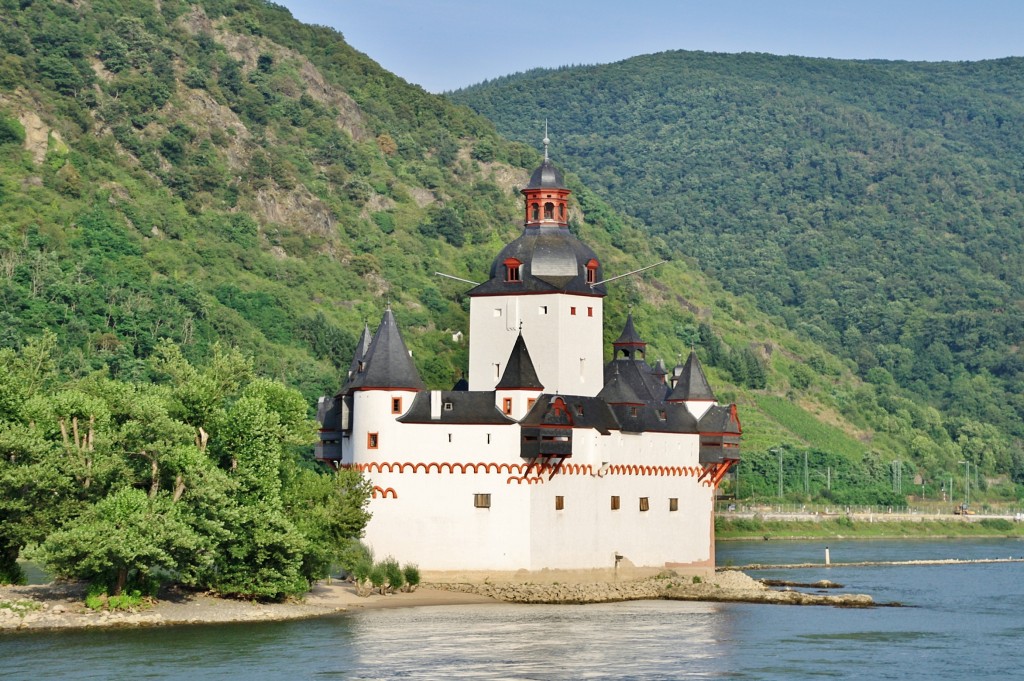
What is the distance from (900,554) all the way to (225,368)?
251ft

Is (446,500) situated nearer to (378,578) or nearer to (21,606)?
(378,578)

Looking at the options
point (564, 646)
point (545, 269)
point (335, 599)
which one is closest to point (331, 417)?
point (335, 599)

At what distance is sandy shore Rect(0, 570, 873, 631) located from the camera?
78.2 meters

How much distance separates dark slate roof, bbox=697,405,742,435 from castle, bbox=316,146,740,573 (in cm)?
10

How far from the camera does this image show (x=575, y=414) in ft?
309

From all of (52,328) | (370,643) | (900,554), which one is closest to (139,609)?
(370,643)

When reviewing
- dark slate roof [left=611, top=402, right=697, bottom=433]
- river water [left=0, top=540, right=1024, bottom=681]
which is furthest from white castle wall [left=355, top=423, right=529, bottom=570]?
dark slate roof [left=611, top=402, right=697, bottom=433]

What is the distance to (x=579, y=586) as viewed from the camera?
93.1m

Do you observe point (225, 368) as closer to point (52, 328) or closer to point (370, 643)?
point (370, 643)

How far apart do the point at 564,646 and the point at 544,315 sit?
2413 centimetres

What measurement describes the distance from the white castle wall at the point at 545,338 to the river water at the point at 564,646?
38.0 feet

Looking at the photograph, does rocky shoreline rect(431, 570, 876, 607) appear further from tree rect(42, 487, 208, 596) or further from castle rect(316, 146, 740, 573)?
tree rect(42, 487, 208, 596)

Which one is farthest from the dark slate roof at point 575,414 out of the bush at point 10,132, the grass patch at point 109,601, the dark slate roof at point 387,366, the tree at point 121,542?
the bush at point 10,132

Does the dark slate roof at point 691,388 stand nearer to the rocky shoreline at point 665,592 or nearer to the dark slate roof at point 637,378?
the dark slate roof at point 637,378
